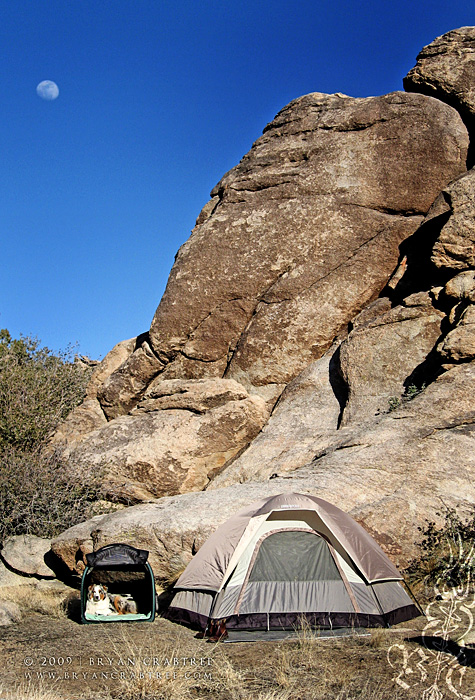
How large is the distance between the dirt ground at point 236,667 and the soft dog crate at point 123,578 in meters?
0.79

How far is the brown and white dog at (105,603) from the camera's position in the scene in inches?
317

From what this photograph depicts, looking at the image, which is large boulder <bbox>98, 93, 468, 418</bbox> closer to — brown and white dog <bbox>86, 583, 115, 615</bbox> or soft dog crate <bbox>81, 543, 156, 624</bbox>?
soft dog crate <bbox>81, 543, 156, 624</bbox>

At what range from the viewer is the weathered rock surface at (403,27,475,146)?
16.5 metres

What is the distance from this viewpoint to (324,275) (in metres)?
15.5

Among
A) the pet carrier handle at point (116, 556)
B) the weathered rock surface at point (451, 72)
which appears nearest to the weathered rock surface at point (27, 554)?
the pet carrier handle at point (116, 556)

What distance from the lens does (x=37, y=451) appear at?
13.7 metres

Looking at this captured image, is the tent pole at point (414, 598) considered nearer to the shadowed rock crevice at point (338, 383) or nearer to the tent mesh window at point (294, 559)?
the tent mesh window at point (294, 559)

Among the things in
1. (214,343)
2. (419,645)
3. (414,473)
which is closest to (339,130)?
(214,343)

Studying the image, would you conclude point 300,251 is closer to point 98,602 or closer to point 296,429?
point 296,429

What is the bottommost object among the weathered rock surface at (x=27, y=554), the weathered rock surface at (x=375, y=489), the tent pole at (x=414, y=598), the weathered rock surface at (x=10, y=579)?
the tent pole at (x=414, y=598)

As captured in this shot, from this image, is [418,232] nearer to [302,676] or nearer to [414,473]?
[414,473]

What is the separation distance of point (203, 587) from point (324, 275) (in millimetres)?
9676

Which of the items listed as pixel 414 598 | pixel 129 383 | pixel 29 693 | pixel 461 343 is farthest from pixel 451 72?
pixel 29 693

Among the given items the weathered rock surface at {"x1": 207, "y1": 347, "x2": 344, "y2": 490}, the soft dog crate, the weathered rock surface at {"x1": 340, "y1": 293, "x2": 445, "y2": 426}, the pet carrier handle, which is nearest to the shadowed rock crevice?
the weathered rock surface at {"x1": 207, "y1": 347, "x2": 344, "y2": 490}
